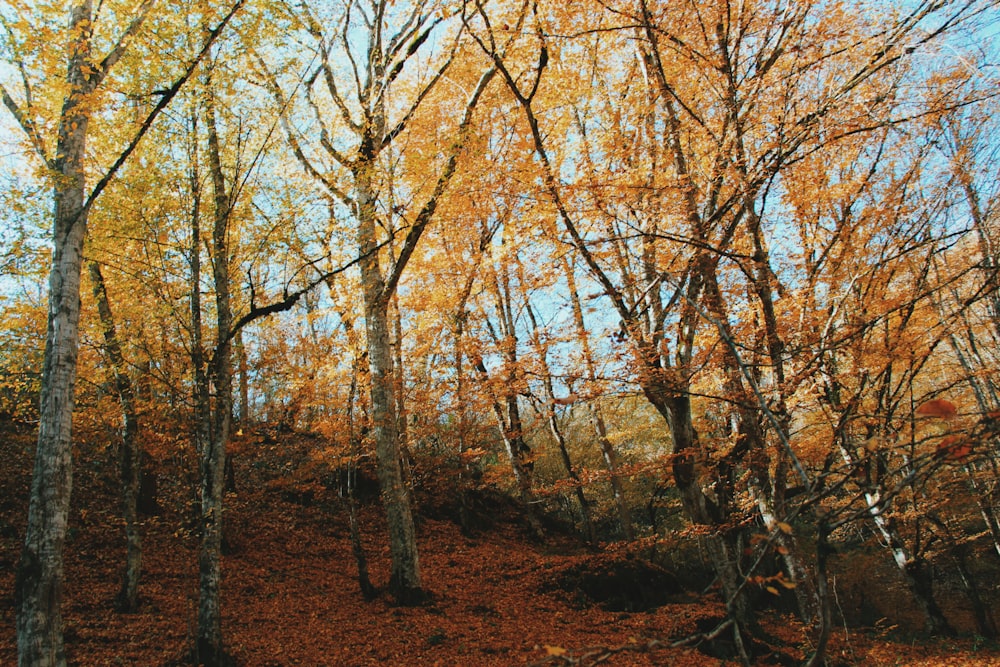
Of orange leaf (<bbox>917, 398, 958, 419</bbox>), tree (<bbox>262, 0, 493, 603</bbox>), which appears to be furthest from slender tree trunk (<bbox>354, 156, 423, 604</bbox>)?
orange leaf (<bbox>917, 398, 958, 419</bbox>)

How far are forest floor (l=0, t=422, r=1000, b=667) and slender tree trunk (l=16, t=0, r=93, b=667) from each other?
3.91 ft

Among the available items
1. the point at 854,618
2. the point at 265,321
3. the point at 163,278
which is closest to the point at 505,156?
the point at 265,321

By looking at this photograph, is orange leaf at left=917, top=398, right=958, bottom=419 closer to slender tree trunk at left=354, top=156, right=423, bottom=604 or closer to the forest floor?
the forest floor

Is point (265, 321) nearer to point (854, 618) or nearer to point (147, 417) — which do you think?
point (147, 417)

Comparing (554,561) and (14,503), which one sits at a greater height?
(14,503)

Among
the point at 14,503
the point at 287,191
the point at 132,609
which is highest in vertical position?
the point at 287,191

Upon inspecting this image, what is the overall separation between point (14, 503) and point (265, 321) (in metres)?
7.19

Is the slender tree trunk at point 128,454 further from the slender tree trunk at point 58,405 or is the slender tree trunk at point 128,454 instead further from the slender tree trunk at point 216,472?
the slender tree trunk at point 58,405

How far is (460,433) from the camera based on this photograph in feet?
38.0

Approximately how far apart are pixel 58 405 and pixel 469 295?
8.05m

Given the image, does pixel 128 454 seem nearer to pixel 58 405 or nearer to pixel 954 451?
pixel 58 405

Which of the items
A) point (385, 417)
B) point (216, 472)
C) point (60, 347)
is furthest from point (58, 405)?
point (385, 417)

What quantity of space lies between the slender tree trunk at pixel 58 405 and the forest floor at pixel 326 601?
119 cm

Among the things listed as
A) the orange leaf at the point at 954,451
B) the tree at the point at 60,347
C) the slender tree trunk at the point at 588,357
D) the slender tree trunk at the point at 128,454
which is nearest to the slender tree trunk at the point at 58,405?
the tree at the point at 60,347
